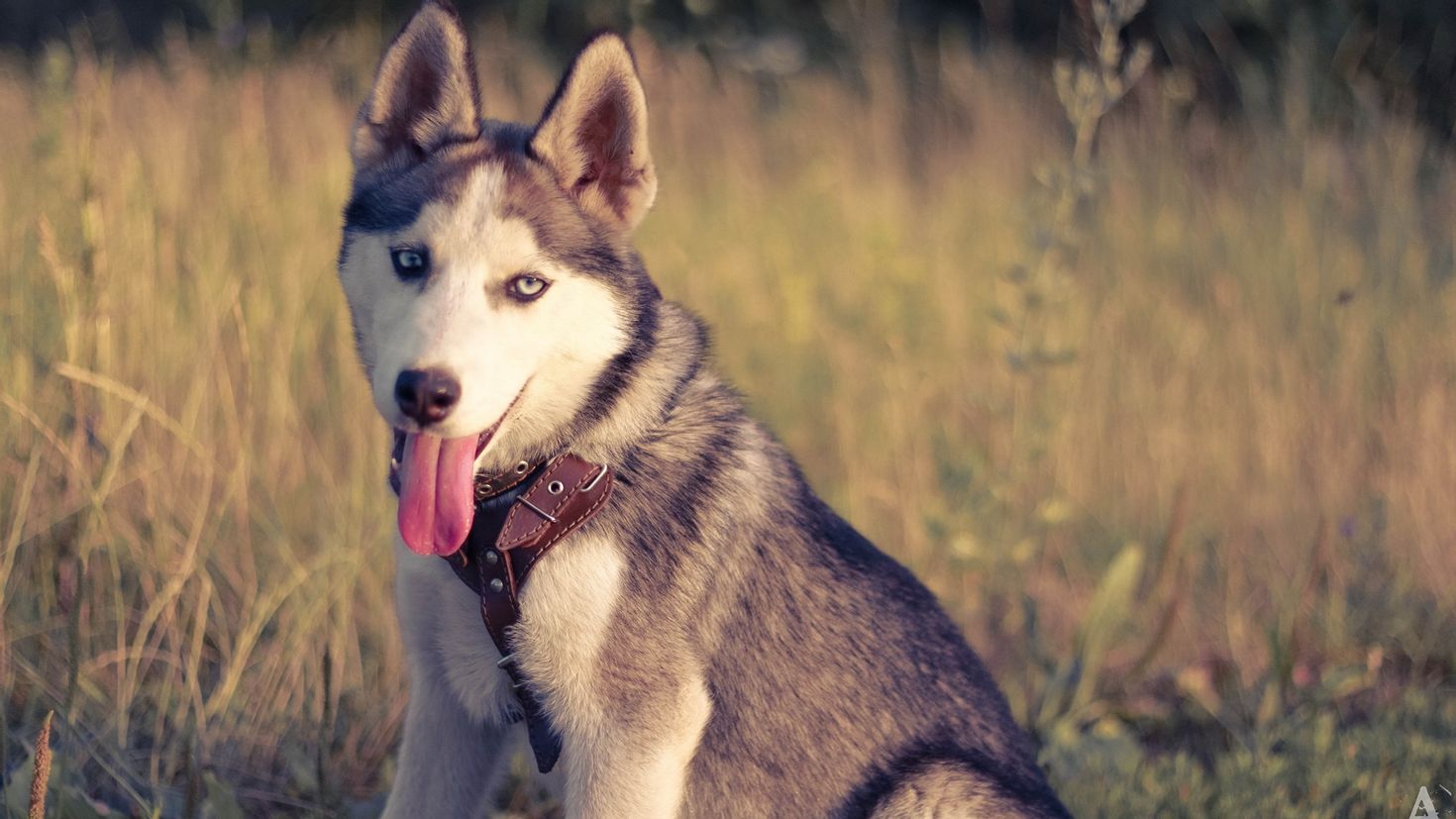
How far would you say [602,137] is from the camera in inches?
108

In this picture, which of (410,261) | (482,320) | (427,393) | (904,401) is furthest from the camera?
(904,401)

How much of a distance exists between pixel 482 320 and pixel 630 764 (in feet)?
2.95

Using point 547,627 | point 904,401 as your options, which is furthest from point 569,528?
point 904,401

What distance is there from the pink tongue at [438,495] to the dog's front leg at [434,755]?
438mm

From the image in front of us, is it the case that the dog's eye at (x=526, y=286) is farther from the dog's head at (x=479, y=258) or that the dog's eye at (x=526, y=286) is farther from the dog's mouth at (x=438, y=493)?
the dog's mouth at (x=438, y=493)

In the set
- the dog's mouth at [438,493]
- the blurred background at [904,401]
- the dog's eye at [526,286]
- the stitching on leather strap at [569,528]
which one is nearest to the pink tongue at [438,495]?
the dog's mouth at [438,493]

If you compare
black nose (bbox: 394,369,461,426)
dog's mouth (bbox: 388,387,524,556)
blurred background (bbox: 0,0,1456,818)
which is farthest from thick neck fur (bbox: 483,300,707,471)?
blurred background (bbox: 0,0,1456,818)

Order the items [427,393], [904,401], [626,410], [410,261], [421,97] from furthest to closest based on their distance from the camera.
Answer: [904,401] < [421,97] < [626,410] < [410,261] < [427,393]

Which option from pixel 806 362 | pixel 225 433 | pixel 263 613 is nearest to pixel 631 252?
pixel 263 613

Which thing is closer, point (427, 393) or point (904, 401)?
point (427, 393)

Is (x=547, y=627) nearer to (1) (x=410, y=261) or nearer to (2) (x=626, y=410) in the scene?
(2) (x=626, y=410)

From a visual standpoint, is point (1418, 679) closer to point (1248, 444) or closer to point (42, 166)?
point (1248, 444)

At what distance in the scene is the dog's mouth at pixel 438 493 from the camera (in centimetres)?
243

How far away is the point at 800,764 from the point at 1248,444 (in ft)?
12.4
